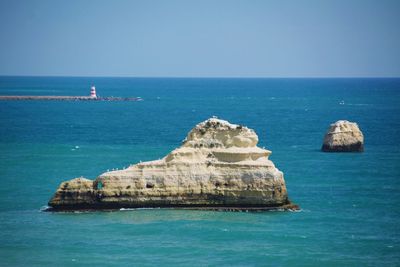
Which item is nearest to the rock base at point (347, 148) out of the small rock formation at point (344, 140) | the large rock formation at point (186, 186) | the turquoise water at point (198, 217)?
the small rock formation at point (344, 140)

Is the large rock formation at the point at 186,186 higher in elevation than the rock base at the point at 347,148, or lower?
lower

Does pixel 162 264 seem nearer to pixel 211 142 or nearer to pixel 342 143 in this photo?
pixel 211 142

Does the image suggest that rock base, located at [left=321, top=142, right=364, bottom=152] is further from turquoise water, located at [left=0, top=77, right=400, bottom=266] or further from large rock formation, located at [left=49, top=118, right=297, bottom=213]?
large rock formation, located at [left=49, top=118, right=297, bottom=213]

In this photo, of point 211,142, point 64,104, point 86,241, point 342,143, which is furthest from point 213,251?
point 64,104

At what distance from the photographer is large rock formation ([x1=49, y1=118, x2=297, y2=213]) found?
2066 inches

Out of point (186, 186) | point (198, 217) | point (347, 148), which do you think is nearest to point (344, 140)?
point (347, 148)

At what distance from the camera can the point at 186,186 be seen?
52.8 meters

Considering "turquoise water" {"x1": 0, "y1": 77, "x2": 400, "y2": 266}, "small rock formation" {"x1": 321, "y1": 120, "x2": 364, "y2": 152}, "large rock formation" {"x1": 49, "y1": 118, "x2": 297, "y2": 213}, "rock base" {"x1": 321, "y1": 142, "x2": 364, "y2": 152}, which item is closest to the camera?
"turquoise water" {"x1": 0, "y1": 77, "x2": 400, "y2": 266}

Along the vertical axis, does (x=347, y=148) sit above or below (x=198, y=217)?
above

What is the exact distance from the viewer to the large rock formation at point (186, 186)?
52.5m

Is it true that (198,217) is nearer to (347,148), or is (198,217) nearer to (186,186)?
(186,186)

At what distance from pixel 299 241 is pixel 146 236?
7991 mm

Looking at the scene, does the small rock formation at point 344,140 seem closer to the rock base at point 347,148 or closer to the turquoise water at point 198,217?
the rock base at point 347,148

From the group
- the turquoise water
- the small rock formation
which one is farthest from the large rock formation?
the small rock formation
